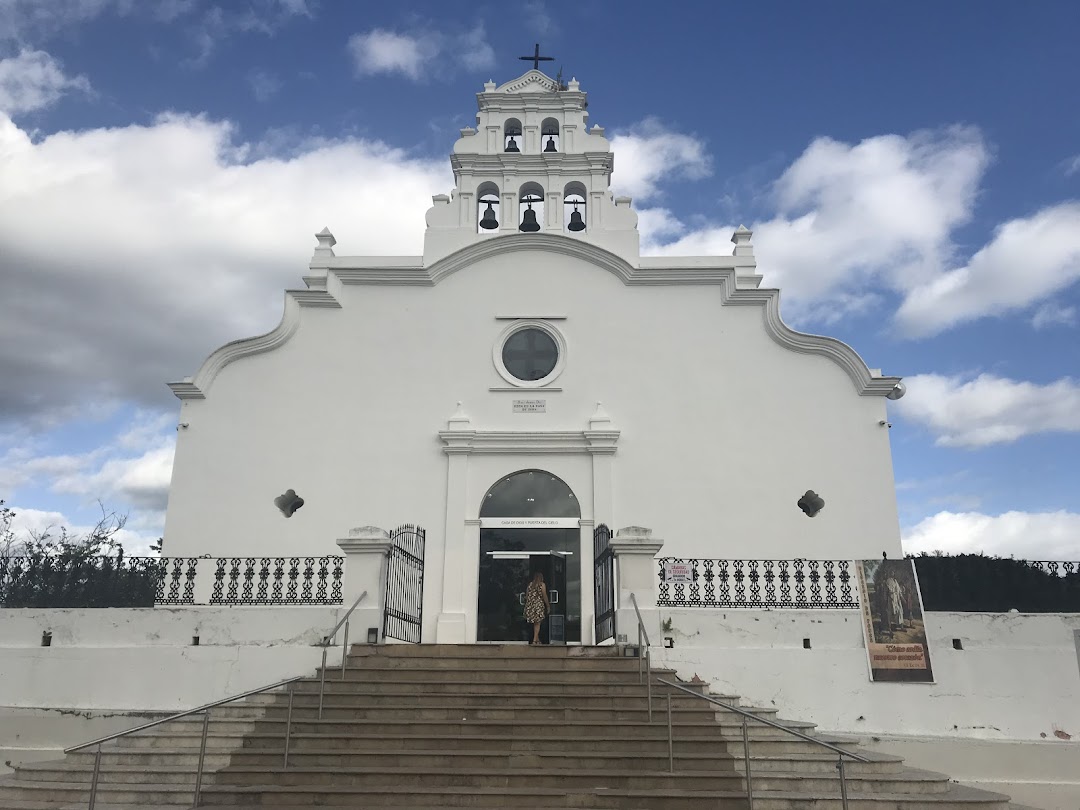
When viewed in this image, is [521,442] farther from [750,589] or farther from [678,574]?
[750,589]

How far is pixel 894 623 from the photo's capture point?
38.0 ft

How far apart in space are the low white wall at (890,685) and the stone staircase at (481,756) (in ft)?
3.04

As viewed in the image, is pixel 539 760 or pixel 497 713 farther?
pixel 497 713

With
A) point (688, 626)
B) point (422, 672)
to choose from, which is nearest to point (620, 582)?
point (688, 626)

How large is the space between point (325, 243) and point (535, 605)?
8277mm

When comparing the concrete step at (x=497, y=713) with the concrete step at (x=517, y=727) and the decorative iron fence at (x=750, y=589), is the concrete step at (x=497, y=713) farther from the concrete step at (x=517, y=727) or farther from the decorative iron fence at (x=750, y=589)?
the decorative iron fence at (x=750, y=589)

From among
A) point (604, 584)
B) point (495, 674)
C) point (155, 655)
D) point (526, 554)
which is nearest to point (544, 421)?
point (526, 554)

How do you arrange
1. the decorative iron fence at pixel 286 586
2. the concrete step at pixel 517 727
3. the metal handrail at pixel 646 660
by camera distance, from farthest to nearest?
the decorative iron fence at pixel 286 586, the metal handrail at pixel 646 660, the concrete step at pixel 517 727

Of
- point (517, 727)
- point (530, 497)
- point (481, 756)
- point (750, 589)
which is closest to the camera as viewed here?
point (481, 756)

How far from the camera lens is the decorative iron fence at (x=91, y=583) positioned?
44.5ft

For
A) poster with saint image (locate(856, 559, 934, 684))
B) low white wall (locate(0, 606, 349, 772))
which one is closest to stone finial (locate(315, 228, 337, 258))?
low white wall (locate(0, 606, 349, 772))

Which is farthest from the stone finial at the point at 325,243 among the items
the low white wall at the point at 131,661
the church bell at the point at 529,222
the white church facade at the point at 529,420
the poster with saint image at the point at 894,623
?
the poster with saint image at the point at 894,623

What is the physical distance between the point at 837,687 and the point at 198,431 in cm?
1152

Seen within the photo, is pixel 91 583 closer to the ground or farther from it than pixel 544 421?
closer to the ground
